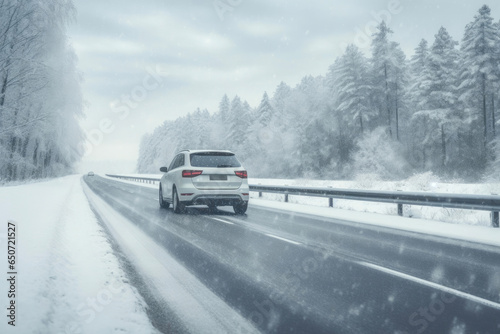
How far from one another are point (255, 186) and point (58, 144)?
76.0 feet

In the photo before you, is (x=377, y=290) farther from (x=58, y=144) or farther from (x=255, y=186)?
(x=58, y=144)

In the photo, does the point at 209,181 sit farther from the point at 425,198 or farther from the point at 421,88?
the point at 421,88

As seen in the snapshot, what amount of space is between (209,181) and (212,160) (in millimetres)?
726

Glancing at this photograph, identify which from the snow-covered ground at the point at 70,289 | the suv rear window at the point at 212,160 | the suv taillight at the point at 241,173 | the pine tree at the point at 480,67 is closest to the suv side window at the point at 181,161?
the suv rear window at the point at 212,160

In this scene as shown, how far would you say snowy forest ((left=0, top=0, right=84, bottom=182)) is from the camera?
16.6 meters

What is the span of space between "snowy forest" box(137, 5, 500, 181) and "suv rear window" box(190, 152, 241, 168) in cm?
2113

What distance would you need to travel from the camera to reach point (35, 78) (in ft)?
62.7

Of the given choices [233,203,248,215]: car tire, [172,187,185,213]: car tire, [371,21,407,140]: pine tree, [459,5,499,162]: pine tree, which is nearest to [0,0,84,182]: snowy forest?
[172,187,185,213]: car tire

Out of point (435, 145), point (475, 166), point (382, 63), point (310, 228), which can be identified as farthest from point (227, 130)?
point (310, 228)

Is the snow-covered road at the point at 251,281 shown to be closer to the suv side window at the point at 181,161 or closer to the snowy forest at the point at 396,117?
the suv side window at the point at 181,161

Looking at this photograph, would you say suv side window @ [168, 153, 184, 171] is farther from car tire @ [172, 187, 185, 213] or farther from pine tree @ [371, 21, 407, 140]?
pine tree @ [371, 21, 407, 140]

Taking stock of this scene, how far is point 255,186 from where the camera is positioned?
19750 millimetres

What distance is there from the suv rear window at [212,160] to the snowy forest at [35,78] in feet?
30.0

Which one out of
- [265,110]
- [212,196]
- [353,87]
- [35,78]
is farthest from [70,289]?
[265,110]
